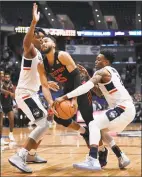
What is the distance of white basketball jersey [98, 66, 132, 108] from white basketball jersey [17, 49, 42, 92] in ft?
3.11

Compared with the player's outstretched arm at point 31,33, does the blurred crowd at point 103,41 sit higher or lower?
higher

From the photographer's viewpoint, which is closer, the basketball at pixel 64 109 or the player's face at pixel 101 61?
the basketball at pixel 64 109

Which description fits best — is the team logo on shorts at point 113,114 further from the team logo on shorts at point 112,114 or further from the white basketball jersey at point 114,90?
the white basketball jersey at point 114,90

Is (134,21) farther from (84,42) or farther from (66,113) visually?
(66,113)

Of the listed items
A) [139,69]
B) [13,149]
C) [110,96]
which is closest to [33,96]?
[110,96]

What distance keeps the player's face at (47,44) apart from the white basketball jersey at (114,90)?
0.86 m

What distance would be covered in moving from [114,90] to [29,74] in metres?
1.20

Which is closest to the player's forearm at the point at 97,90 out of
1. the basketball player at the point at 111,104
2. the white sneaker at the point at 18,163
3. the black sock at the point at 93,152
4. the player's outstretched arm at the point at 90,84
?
the basketball player at the point at 111,104

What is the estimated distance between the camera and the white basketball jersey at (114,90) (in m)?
5.39

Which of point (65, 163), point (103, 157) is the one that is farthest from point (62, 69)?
point (65, 163)

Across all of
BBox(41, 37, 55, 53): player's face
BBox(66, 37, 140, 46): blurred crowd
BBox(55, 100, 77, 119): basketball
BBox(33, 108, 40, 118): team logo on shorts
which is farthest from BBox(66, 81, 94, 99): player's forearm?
BBox(66, 37, 140, 46): blurred crowd

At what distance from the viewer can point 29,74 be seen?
570 cm

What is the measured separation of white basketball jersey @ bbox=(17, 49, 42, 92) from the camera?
5633mm

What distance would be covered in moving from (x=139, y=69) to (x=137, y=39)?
353 centimetres
